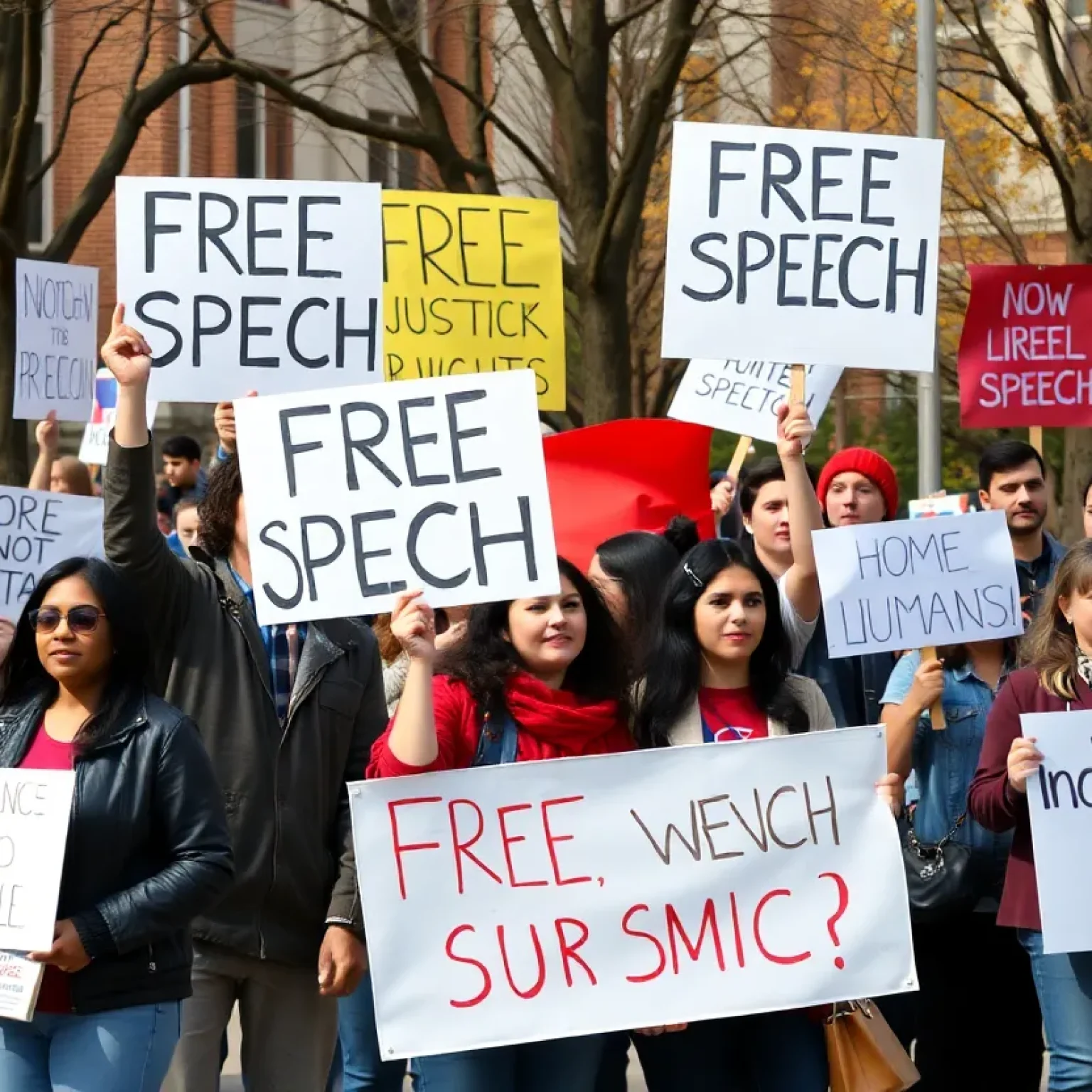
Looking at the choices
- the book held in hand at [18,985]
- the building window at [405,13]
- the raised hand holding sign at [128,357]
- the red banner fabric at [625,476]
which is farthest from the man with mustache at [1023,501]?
the building window at [405,13]

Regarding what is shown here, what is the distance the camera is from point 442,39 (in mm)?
23953

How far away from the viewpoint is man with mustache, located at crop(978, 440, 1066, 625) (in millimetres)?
6555

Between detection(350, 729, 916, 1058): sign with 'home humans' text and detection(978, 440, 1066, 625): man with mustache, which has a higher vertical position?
detection(978, 440, 1066, 625): man with mustache

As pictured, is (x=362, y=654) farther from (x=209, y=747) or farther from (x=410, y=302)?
(x=410, y=302)

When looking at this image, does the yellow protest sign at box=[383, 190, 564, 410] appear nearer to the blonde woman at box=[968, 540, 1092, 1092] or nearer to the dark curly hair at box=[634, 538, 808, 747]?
the dark curly hair at box=[634, 538, 808, 747]

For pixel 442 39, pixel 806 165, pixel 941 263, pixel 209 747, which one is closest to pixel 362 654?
pixel 209 747

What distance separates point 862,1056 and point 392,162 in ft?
64.3

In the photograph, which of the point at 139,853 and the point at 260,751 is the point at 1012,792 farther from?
the point at 139,853

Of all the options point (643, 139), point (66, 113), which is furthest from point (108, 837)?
point (66, 113)

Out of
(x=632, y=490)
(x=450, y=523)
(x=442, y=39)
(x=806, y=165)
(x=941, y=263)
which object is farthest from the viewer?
(x=442, y=39)

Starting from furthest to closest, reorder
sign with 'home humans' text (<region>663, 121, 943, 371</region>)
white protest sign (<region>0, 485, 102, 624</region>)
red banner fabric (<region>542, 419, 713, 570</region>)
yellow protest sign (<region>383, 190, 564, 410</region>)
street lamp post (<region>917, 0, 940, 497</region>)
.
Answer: street lamp post (<region>917, 0, 940, 497</region>) < red banner fabric (<region>542, 419, 713, 570</region>) < yellow protest sign (<region>383, 190, 564, 410</region>) < white protest sign (<region>0, 485, 102, 624</region>) < sign with 'home humans' text (<region>663, 121, 943, 371</region>)

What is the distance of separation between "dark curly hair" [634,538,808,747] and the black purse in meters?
0.81

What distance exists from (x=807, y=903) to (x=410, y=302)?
3.22m

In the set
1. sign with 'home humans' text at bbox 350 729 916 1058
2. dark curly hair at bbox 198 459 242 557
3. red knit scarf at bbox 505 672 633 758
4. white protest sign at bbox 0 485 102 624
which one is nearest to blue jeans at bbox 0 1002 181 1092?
sign with 'home humans' text at bbox 350 729 916 1058
